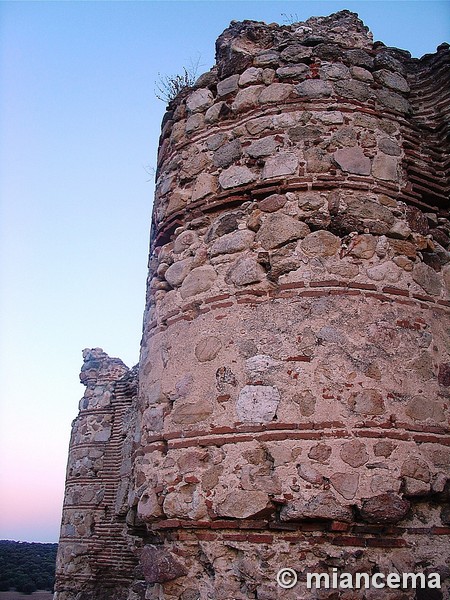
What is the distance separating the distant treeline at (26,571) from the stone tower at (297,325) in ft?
60.2

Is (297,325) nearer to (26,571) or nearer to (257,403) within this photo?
(257,403)

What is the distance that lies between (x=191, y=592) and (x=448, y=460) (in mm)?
1582

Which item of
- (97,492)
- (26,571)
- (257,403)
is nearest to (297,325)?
(257,403)

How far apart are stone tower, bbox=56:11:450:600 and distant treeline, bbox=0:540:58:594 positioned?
1835cm

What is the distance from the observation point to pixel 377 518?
307 cm

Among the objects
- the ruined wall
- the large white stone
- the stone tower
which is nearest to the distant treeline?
the ruined wall

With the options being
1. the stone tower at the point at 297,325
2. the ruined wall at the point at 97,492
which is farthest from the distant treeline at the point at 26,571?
the stone tower at the point at 297,325

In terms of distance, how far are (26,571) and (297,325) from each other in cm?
2297

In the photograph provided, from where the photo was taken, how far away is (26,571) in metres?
22.6

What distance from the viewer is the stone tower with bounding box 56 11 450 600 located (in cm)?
315

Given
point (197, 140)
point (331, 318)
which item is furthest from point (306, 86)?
point (331, 318)

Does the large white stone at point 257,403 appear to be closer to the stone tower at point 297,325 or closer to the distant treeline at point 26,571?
the stone tower at point 297,325

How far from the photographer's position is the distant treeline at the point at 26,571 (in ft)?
65.1

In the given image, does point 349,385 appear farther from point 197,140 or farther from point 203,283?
point 197,140
